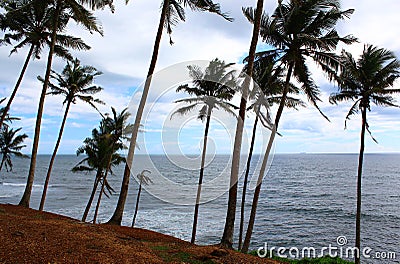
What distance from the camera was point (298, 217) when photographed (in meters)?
36.1

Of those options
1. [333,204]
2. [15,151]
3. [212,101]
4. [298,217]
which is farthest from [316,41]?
[333,204]

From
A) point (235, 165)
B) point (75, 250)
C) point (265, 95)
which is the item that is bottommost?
point (75, 250)

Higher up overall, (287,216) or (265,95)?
(265,95)

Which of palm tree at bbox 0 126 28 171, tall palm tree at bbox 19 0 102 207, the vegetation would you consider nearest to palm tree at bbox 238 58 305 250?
the vegetation

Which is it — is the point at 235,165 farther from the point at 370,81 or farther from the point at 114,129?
the point at 114,129

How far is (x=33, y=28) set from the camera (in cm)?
1567

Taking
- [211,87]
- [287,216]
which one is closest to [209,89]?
[211,87]

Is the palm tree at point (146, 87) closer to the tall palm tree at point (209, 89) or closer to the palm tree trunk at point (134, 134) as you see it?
the palm tree trunk at point (134, 134)

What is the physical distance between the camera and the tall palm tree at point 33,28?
14422 millimetres

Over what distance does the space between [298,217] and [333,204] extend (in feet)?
38.3

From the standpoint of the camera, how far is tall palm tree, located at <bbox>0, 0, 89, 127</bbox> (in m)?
14.4

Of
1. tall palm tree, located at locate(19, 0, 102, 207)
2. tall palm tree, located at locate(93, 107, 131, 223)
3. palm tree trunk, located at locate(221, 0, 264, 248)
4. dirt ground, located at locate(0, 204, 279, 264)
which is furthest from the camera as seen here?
tall palm tree, located at locate(93, 107, 131, 223)

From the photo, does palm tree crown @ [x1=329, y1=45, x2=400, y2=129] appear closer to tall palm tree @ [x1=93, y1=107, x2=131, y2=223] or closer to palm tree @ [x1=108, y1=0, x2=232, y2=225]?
palm tree @ [x1=108, y1=0, x2=232, y2=225]

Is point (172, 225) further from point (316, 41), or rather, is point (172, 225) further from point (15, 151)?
point (316, 41)
